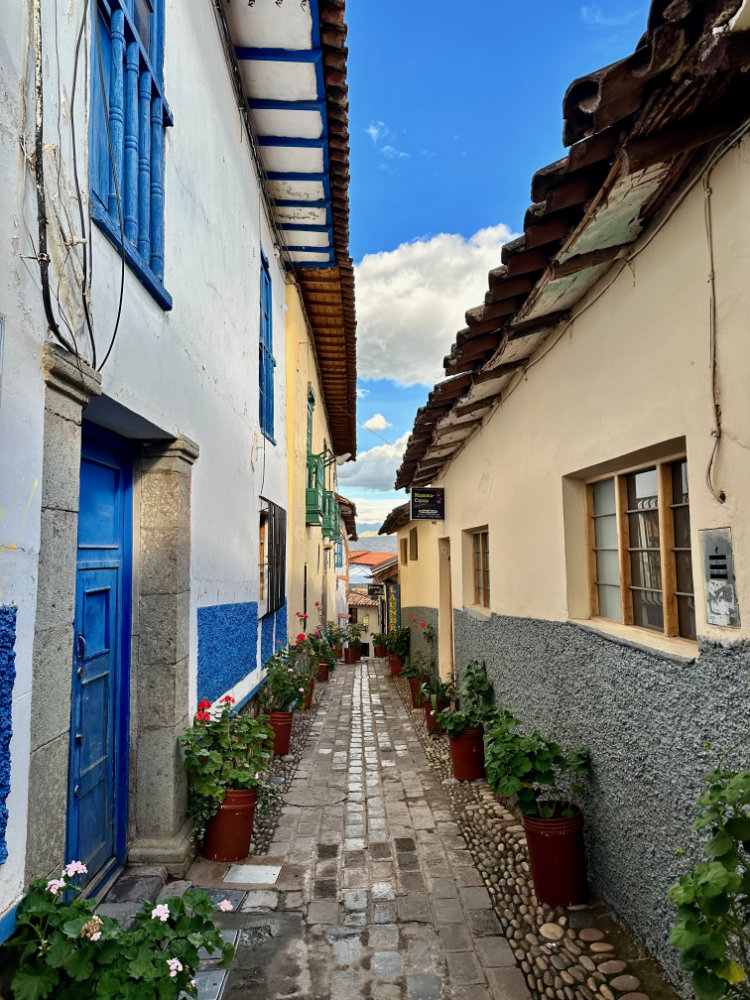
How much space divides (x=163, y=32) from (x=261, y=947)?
5.29 m

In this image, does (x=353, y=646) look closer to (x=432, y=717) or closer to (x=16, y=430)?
(x=432, y=717)

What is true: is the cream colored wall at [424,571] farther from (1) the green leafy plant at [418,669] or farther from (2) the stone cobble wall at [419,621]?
(1) the green leafy plant at [418,669]

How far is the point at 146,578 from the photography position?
3811 mm

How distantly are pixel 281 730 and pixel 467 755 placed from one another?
199 centimetres

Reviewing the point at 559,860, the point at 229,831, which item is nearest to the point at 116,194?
the point at 229,831

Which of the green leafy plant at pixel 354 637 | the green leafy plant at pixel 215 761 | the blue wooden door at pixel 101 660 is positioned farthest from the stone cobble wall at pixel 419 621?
the blue wooden door at pixel 101 660

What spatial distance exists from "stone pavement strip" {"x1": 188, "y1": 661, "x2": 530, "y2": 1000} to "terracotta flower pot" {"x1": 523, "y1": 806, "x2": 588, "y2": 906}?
1.19 feet

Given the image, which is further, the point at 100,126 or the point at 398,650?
the point at 398,650

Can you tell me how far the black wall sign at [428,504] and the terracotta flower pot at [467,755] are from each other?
3.46m

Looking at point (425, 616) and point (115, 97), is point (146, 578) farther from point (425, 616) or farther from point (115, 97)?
point (425, 616)

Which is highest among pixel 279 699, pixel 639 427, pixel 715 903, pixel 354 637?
pixel 639 427

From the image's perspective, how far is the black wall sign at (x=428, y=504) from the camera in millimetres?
8547

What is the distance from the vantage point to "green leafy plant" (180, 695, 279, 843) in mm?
3883

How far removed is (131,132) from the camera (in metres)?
3.34
